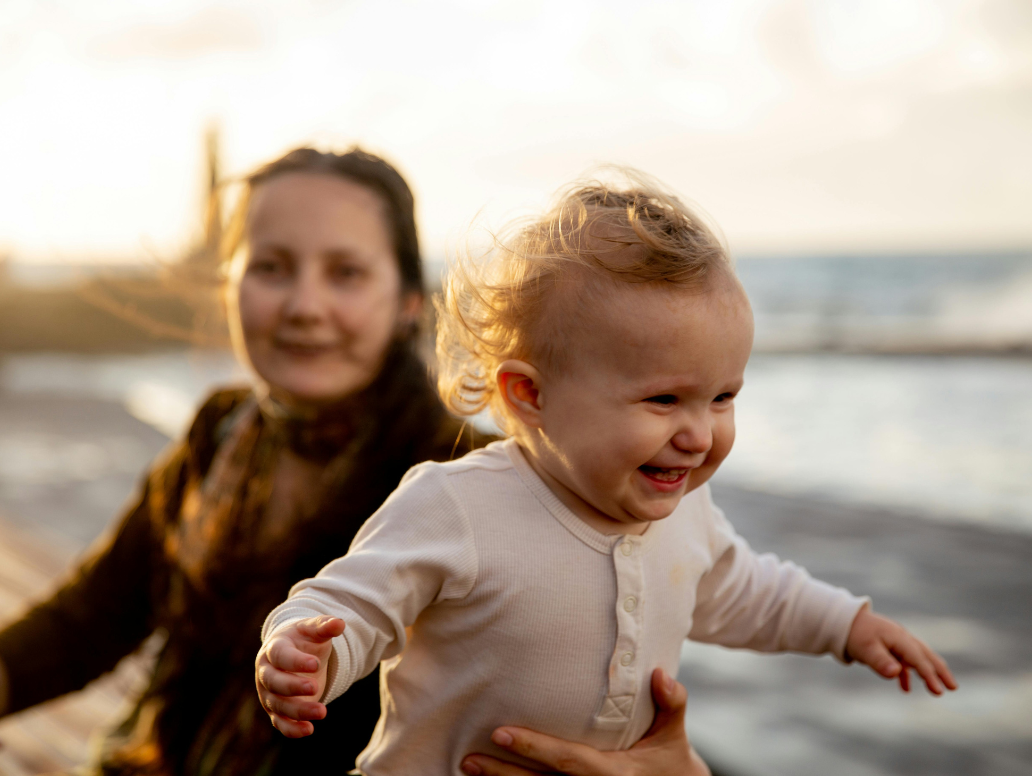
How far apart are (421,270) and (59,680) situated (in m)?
1.06

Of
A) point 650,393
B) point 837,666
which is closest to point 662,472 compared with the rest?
point 650,393

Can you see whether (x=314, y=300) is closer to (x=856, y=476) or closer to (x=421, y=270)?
(x=421, y=270)

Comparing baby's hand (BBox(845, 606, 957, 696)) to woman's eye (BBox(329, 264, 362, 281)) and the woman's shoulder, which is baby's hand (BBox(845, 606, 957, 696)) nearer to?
woman's eye (BBox(329, 264, 362, 281))

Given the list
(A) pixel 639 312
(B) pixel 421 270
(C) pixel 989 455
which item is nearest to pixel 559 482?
(A) pixel 639 312

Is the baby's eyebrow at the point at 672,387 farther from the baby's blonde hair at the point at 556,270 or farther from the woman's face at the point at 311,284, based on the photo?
the woman's face at the point at 311,284

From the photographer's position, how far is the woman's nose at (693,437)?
3.32ft

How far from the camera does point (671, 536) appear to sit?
1150 millimetres

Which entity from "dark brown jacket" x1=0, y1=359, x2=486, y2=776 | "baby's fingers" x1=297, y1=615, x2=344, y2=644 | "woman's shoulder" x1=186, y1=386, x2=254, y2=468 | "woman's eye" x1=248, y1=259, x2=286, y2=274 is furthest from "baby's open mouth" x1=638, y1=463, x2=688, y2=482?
"woman's shoulder" x1=186, y1=386, x2=254, y2=468

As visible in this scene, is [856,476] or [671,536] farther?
[856,476]

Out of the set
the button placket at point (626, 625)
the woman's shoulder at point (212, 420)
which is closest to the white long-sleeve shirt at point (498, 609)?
the button placket at point (626, 625)

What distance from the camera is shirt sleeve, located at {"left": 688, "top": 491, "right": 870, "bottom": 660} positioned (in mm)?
1247

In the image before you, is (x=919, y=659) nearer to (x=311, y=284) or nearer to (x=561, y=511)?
(x=561, y=511)

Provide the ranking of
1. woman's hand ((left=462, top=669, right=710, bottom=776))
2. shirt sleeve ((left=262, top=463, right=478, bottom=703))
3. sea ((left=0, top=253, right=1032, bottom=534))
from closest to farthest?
shirt sleeve ((left=262, top=463, right=478, bottom=703)) < woman's hand ((left=462, top=669, right=710, bottom=776)) < sea ((left=0, top=253, right=1032, bottom=534))

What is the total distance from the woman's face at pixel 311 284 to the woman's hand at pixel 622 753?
2.38 ft
